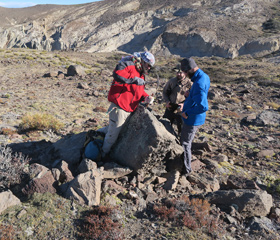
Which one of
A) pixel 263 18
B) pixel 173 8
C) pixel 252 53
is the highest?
pixel 173 8

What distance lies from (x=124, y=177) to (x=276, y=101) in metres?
10.8

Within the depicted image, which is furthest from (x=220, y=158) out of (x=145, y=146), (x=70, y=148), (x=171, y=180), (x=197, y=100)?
(x=70, y=148)

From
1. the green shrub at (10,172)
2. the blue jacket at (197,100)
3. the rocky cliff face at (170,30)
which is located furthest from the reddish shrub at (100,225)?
the rocky cliff face at (170,30)

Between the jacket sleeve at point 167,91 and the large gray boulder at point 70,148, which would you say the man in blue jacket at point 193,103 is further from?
the large gray boulder at point 70,148

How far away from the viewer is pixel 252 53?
40.2 metres

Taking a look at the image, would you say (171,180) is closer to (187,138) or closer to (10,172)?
(187,138)

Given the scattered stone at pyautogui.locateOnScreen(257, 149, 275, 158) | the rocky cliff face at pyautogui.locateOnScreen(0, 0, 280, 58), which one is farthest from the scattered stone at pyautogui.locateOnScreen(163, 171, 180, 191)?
the rocky cliff face at pyautogui.locateOnScreen(0, 0, 280, 58)

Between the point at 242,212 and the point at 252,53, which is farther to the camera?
the point at 252,53

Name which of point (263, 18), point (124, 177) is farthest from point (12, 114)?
point (263, 18)

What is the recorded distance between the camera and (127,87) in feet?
12.0

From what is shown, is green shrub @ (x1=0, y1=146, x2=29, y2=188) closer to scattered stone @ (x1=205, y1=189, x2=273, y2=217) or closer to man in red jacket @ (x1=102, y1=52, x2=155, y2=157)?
man in red jacket @ (x1=102, y1=52, x2=155, y2=157)

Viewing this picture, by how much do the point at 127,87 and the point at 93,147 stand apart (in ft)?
4.13

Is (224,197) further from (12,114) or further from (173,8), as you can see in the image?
(173,8)

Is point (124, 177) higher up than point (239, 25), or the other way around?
point (239, 25)
